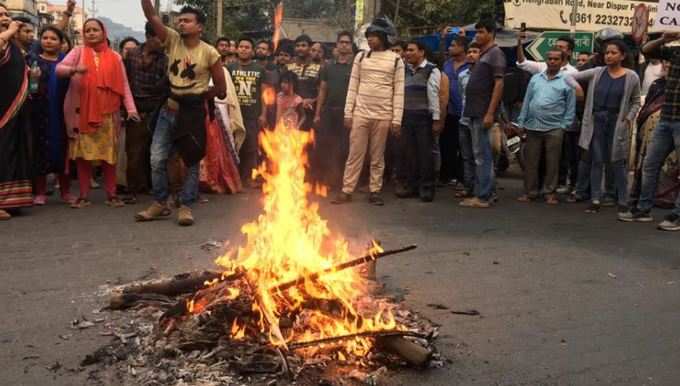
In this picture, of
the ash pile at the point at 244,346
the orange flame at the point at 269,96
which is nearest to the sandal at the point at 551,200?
the orange flame at the point at 269,96

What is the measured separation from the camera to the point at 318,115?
378 inches

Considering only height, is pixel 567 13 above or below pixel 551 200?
above

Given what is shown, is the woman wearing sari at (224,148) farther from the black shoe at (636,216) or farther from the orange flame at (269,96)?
the black shoe at (636,216)

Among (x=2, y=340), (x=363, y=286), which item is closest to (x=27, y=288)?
(x=2, y=340)

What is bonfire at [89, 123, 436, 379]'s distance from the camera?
12.5 ft

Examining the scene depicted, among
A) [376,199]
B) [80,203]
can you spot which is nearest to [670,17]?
[376,199]

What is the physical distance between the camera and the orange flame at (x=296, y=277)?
4.02 m

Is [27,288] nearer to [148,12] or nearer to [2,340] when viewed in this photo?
[2,340]

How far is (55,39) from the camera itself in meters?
7.98

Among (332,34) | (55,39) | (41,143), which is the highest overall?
(332,34)

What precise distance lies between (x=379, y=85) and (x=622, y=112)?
9.50 ft

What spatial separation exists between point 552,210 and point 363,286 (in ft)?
14.3

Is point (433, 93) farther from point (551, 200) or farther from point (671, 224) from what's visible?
point (671, 224)

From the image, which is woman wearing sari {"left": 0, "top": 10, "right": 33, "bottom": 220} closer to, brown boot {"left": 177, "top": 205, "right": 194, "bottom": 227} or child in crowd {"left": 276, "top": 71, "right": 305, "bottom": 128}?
brown boot {"left": 177, "top": 205, "right": 194, "bottom": 227}
